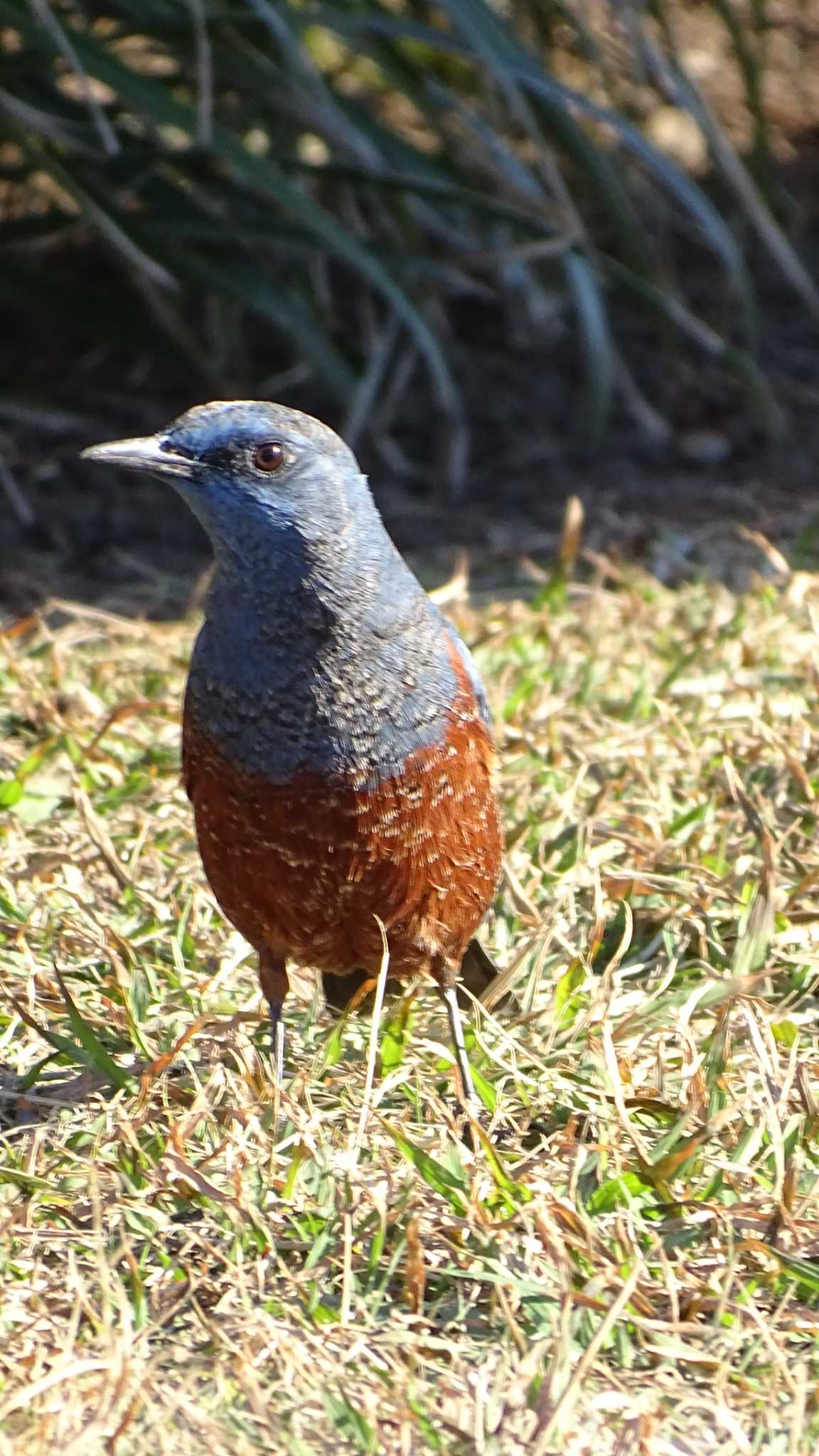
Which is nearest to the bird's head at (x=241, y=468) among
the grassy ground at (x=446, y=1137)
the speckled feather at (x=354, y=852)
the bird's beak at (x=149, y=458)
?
the bird's beak at (x=149, y=458)

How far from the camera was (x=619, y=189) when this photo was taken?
20.1ft

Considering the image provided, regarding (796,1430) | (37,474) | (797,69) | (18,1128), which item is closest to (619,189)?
(37,474)

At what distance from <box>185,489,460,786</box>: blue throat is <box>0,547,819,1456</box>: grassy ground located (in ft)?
1.74

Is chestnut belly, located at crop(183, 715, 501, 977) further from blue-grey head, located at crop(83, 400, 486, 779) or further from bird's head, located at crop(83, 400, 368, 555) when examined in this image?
bird's head, located at crop(83, 400, 368, 555)

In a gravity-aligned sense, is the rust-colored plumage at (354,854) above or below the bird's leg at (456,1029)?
above

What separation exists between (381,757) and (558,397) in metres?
4.65

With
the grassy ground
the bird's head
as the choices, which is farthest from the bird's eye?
the grassy ground

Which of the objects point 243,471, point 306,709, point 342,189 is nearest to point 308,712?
point 306,709

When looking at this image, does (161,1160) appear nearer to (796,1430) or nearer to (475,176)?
(796,1430)

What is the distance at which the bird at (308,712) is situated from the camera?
306 cm

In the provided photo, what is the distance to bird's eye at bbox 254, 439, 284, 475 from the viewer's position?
308 cm

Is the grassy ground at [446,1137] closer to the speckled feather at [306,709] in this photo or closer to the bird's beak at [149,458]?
the speckled feather at [306,709]

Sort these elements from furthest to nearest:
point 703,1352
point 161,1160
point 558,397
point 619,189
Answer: point 558,397 < point 619,189 < point 161,1160 < point 703,1352

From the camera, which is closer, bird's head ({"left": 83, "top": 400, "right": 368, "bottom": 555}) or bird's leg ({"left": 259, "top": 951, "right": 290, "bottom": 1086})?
bird's head ({"left": 83, "top": 400, "right": 368, "bottom": 555})
